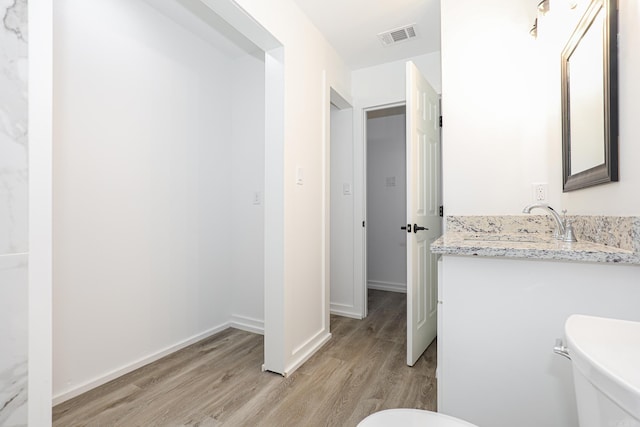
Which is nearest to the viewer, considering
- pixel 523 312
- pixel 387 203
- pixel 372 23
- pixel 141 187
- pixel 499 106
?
pixel 523 312

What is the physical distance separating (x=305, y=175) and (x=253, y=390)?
1.35 meters

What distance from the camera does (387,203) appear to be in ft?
12.9

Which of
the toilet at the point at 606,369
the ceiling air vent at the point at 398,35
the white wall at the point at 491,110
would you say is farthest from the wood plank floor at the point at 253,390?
the ceiling air vent at the point at 398,35

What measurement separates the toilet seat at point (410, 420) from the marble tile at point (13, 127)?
102cm

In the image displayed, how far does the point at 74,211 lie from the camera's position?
5.38ft

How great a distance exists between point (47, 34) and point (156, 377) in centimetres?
179

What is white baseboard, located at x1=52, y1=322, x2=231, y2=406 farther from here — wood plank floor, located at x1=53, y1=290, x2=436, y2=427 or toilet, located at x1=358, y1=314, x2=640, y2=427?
toilet, located at x1=358, y1=314, x2=640, y2=427

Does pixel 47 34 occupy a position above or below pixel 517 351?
above

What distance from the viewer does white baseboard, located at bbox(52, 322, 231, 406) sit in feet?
5.16

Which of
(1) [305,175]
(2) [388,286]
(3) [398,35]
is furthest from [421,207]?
(2) [388,286]

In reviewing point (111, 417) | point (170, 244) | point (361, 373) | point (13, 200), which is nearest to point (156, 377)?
point (111, 417)

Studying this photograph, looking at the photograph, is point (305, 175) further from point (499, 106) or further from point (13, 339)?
point (13, 339)

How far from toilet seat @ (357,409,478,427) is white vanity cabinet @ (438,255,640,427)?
396mm

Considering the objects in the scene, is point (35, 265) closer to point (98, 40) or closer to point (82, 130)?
point (82, 130)
